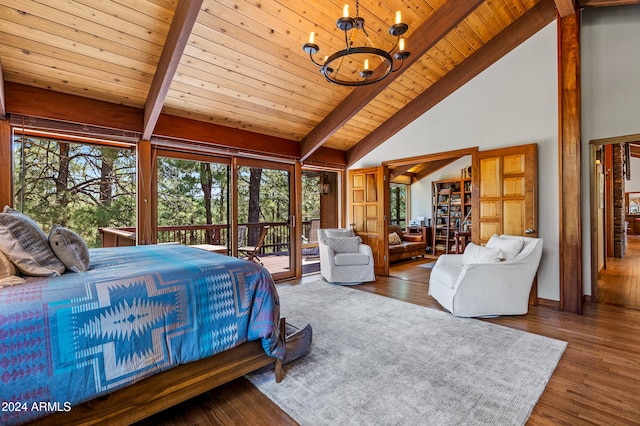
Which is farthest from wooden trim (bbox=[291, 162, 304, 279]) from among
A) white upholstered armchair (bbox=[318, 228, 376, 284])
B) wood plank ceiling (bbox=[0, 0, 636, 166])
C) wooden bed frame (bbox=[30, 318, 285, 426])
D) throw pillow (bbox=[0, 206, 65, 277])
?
throw pillow (bbox=[0, 206, 65, 277])

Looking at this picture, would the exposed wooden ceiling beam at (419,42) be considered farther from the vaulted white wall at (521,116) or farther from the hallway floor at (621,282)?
the hallway floor at (621,282)

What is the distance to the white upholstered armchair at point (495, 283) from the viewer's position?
3.29m

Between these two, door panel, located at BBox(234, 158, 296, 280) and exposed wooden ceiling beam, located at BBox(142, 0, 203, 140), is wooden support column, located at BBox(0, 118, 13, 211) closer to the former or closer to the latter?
exposed wooden ceiling beam, located at BBox(142, 0, 203, 140)

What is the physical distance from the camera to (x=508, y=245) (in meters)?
3.60

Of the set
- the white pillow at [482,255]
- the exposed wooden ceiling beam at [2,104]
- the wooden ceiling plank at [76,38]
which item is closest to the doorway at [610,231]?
the white pillow at [482,255]

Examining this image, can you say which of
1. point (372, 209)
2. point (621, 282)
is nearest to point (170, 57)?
point (372, 209)

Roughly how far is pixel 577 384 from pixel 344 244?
137 inches

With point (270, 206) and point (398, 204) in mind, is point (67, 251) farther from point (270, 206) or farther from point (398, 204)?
point (398, 204)

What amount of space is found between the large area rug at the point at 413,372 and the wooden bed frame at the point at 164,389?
296 millimetres

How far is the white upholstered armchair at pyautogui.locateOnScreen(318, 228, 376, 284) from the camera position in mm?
4828

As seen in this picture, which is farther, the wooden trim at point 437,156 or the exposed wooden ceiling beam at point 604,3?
the wooden trim at point 437,156

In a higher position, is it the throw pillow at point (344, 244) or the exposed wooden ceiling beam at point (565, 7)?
the exposed wooden ceiling beam at point (565, 7)

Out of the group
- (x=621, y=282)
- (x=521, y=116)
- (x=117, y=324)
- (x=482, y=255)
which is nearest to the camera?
(x=117, y=324)

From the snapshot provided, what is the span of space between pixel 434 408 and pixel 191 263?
5.67 ft
